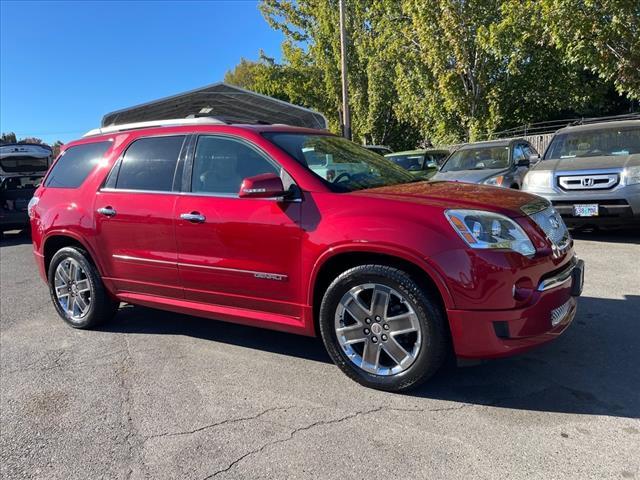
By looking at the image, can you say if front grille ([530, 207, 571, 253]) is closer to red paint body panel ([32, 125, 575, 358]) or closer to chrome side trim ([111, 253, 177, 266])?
red paint body panel ([32, 125, 575, 358])

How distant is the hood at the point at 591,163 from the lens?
7.05 m

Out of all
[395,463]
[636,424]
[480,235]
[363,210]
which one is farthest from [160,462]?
[636,424]

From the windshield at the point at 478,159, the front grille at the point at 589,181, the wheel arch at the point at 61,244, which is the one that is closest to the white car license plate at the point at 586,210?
the front grille at the point at 589,181

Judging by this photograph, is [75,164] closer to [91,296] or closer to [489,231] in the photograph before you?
[91,296]

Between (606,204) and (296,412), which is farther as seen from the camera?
(606,204)

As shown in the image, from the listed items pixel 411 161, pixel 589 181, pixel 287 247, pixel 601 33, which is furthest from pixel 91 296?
pixel 601 33

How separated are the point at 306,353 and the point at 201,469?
1.54 metres

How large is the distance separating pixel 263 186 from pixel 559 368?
7.74ft

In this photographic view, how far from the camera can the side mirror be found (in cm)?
338

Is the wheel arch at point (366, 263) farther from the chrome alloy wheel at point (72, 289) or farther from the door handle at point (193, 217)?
the chrome alloy wheel at point (72, 289)

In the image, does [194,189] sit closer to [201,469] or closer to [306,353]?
[306,353]

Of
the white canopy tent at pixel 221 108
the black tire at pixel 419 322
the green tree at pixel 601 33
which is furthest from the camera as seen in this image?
the white canopy tent at pixel 221 108

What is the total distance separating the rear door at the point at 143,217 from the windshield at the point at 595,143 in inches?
256

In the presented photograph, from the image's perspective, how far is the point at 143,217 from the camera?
4.19m
